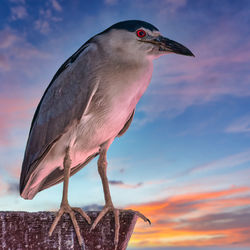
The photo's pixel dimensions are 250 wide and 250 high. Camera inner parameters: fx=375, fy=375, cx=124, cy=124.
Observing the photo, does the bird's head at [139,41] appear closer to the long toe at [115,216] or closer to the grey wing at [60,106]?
the grey wing at [60,106]

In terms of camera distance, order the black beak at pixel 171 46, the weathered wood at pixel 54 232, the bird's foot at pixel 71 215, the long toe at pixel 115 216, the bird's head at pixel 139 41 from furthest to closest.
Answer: the black beak at pixel 171 46
the bird's head at pixel 139 41
the long toe at pixel 115 216
the bird's foot at pixel 71 215
the weathered wood at pixel 54 232

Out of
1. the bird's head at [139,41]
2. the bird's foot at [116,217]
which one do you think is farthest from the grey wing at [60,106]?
the bird's foot at [116,217]

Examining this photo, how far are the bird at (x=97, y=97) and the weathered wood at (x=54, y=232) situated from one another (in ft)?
0.51

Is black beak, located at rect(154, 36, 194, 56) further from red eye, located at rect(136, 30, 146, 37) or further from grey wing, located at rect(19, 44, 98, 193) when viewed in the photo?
grey wing, located at rect(19, 44, 98, 193)

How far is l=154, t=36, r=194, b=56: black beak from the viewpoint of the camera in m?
4.30

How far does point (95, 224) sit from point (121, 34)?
6.87 feet

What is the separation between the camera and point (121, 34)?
4238 millimetres

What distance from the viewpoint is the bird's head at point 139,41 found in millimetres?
4188

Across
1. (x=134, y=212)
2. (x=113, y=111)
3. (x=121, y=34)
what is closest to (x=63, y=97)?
(x=113, y=111)

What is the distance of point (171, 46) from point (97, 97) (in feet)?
3.47

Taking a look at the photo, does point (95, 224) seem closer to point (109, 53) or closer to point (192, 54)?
point (109, 53)

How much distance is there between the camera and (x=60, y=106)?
441cm

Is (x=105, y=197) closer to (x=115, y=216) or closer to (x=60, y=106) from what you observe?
(x=115, y=216)

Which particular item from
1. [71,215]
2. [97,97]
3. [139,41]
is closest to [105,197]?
[71,215]
